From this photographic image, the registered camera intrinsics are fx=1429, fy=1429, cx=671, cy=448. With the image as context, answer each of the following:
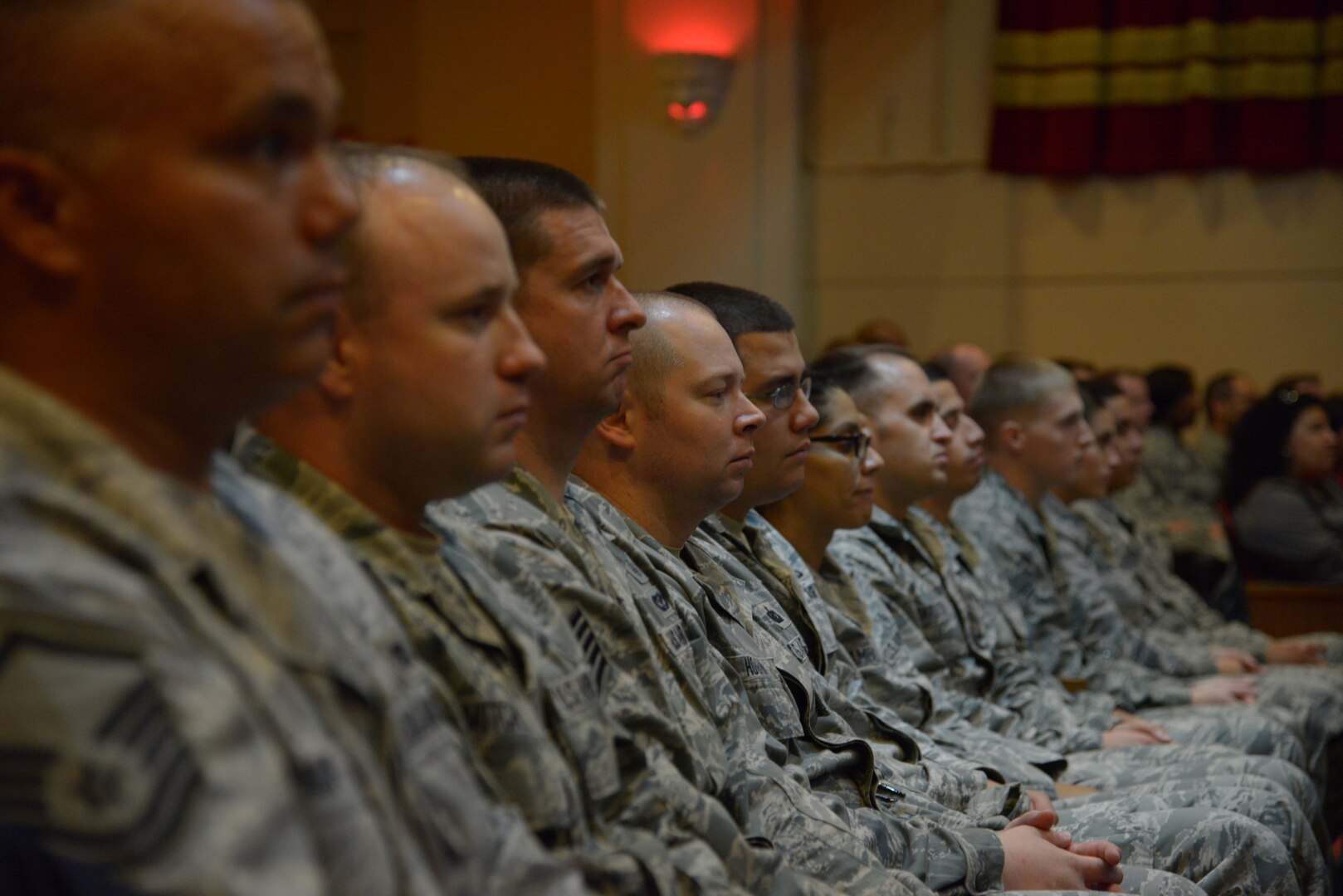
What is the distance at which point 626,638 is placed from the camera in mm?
1659

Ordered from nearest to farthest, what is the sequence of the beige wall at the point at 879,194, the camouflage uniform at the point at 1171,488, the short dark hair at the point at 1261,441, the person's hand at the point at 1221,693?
the person's hand at the point at 1221,693, the short dark hair at the point at 1261,441, the camouflage uniform at the point at 1171,488, the beige wall at the point at 879,194

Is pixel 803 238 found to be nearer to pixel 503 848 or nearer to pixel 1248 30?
pixel 1248 30

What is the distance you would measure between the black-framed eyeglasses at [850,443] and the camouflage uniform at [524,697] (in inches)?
57.6

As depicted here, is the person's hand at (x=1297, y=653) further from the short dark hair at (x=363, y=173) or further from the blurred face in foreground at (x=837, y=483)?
the short dark hair at (x=363, y=173)

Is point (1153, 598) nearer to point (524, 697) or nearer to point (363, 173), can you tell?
point (524, 697)

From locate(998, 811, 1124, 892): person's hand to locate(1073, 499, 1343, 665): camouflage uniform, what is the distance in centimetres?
234

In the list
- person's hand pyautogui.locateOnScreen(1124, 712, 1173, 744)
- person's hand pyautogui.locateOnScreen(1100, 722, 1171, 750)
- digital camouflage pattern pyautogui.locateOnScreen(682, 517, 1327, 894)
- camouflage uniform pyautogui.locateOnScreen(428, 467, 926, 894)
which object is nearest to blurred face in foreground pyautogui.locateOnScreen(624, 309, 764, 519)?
digital camouflage pattern pyautogui.locateOnScreen(682, 517, 1327, 894)

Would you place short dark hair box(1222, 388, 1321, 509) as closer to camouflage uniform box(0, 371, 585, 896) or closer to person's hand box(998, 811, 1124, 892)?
person's hand box(998, 811, 1124, 892)

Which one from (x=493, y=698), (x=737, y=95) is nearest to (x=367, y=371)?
(x=493, y=698)

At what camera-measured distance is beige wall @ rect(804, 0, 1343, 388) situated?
24.2ft

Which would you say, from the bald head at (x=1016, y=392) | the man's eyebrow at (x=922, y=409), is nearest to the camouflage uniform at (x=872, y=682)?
the man's eyebrow at (x=922, y=409)

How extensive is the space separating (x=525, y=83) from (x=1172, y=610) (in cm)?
426

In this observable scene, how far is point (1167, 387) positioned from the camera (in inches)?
278

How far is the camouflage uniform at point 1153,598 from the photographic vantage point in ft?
15.2
